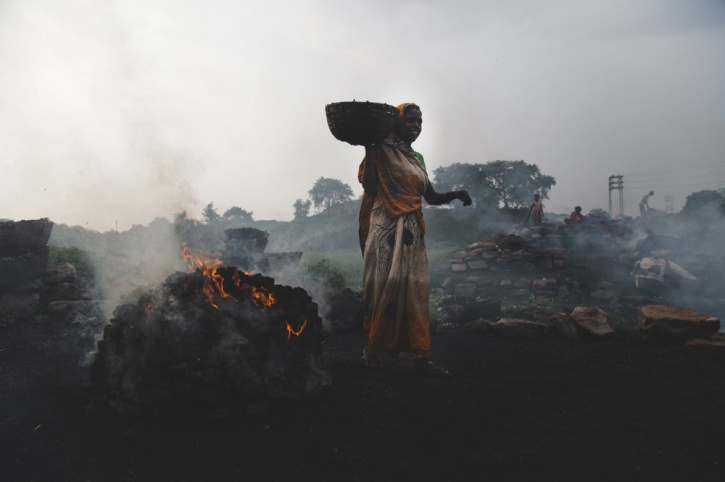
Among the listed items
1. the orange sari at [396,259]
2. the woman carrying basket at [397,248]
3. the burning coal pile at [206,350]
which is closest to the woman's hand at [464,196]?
the woman carrying basket at [397,248]

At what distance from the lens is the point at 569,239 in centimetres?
1670

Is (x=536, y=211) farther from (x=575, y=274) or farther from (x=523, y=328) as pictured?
(x=523, y=328)

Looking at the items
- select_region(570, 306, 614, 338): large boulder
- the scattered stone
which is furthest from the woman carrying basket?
select_region(570, 306, 614, 338): large boulder

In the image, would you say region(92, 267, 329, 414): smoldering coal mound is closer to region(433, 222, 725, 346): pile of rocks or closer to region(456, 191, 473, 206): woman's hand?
region(456, 191, 473, 206): woman's hand

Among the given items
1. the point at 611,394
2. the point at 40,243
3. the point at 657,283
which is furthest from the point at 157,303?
the point at 657,283

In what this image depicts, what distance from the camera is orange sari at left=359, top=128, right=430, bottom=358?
4.66m

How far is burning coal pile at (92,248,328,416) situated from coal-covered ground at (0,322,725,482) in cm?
14

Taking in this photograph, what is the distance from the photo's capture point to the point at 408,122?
509 centimetres

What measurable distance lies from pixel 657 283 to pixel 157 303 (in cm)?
1273

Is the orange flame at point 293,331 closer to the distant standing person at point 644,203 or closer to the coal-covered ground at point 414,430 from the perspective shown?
the coal-covered ground at point 414,430

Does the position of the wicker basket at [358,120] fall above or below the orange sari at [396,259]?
above

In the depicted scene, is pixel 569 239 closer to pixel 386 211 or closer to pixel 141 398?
pixel 386 211

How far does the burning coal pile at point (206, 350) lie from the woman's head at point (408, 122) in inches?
87.6

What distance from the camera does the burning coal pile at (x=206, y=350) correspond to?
368cm
